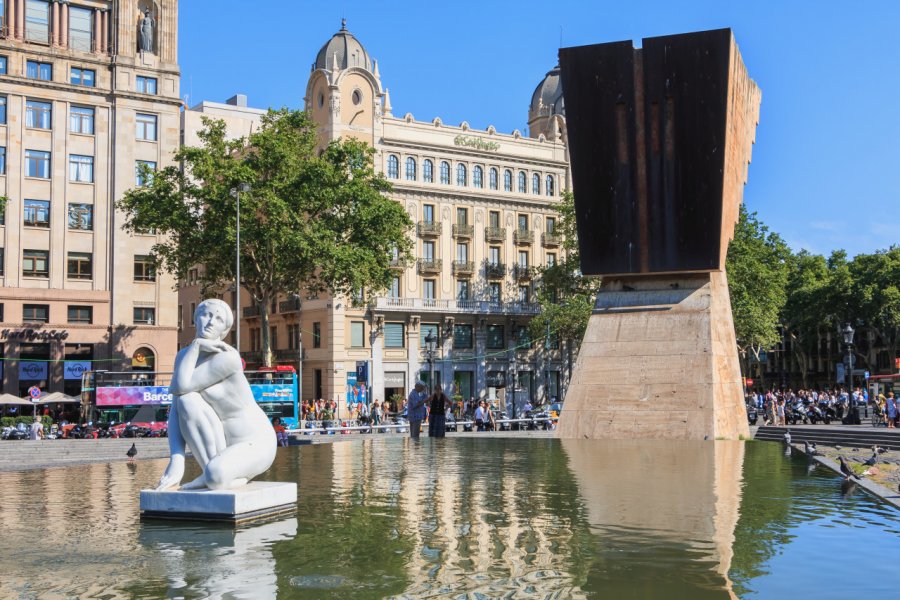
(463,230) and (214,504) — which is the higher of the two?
(463,230)

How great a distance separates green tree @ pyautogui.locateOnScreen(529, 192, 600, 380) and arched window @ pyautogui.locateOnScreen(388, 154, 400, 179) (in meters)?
10.6

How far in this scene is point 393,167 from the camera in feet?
208

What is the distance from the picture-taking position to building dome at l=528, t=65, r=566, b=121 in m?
76.3

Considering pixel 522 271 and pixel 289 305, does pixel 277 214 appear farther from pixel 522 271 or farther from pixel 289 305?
pixel 522 271

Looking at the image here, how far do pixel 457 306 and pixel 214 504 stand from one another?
56212 millimetres

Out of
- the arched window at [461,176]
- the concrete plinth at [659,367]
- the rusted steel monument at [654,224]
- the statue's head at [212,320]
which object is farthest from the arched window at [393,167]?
the statue's head at [212,320]

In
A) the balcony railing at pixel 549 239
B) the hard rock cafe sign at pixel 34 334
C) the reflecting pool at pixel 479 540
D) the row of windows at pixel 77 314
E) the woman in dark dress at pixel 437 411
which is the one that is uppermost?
the balcony railing at pixel 549 239

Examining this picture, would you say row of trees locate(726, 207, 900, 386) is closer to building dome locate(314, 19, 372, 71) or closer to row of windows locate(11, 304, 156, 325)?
building dome locate(314, 19, 372, 71)

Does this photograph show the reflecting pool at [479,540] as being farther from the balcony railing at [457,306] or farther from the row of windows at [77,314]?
the balcony railing at [457,306]

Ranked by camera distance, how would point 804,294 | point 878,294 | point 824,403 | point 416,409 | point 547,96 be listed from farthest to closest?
point 804,294
point 547,96
point 878,294
point 824,403
point 416,409

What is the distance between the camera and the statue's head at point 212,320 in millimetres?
9578

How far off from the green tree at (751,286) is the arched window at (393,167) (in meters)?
21.1

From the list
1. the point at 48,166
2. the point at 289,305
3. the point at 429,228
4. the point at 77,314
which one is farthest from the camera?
the point at 289,305

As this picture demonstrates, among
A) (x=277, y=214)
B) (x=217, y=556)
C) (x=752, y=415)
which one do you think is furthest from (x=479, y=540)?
(x=752, y=415)
